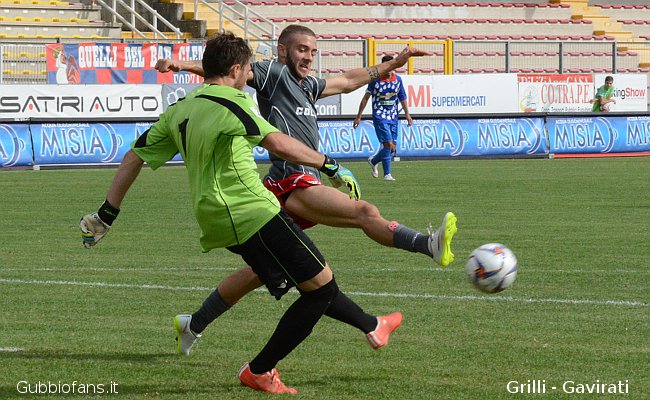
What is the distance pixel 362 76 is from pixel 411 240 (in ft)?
6.83

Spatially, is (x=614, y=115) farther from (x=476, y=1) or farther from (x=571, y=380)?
(x=571, y=380)

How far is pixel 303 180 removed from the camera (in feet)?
25.2

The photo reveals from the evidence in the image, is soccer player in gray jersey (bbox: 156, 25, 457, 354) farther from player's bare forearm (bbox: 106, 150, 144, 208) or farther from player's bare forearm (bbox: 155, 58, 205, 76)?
player's bare forearm (bbox: 106, 150, 144, 208)

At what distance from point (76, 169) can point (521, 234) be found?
13.3 metres

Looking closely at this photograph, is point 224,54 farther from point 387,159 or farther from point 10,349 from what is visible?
point 387,159

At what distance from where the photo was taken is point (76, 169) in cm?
2477

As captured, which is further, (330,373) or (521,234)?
(521,234)

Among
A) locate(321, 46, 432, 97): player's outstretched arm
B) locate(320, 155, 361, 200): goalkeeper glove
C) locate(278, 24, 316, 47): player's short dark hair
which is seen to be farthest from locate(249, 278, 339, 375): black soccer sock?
locate(321, 46, 432, 97): player's outstretched arm

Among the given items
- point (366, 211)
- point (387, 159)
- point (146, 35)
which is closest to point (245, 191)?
point (366, 211)

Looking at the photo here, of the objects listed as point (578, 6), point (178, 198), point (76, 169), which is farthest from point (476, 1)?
point (178, 198)

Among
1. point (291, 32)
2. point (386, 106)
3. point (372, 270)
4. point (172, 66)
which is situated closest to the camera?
point (172, 66)

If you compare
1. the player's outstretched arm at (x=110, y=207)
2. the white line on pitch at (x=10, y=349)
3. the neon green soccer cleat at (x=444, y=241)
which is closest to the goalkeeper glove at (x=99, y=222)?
the player's outstretched arm at (x=110, y=207)

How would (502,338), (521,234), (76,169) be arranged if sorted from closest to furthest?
(502,338)
(521,234)
(76,169)

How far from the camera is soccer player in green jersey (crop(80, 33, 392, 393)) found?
6.00 m
